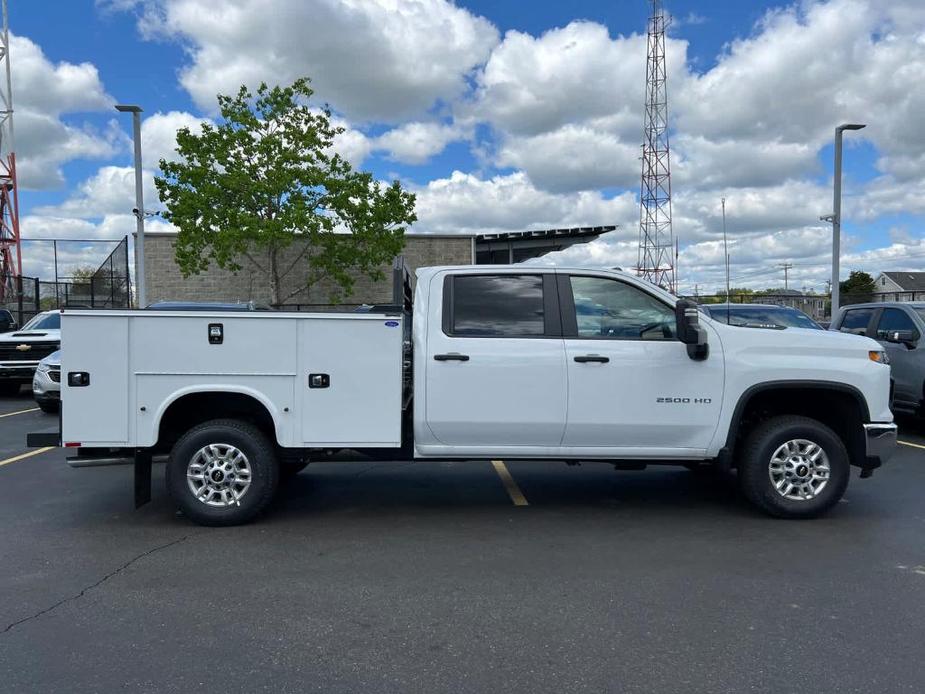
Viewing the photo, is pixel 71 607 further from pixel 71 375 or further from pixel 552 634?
pixel 552 634

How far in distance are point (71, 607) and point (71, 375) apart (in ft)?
6.21

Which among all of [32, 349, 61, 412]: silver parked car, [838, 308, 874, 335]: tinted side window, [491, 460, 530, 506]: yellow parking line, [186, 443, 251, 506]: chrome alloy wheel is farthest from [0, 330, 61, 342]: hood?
[838, 308, 874, 335]: tinted side window

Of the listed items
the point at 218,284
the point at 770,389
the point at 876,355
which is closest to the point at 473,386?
the point at 770,389

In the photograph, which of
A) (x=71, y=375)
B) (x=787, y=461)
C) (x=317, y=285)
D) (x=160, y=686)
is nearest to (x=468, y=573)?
(x=160, y=686)

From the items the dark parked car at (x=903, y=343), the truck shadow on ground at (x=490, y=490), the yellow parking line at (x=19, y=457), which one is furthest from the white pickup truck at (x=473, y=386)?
the dark parked car at (x=903, y=343)

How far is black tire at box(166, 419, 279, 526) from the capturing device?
18.1 ft

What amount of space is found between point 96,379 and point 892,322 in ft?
32.8

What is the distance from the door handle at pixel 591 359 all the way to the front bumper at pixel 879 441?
2.15 metres

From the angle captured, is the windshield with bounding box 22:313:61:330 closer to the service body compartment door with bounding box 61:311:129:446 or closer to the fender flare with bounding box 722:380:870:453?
the service body compartment door with bounding box 61:311:129:446

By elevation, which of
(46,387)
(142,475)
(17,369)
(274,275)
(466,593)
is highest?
(274,275)

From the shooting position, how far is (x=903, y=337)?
9727mm

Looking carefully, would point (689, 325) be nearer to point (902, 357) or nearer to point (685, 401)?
point (685, 401)

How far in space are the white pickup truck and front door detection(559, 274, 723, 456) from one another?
11 millimetres

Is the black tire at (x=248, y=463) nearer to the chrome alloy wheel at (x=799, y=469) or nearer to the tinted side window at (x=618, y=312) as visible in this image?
the tinted side window at (x=618, y=312)
